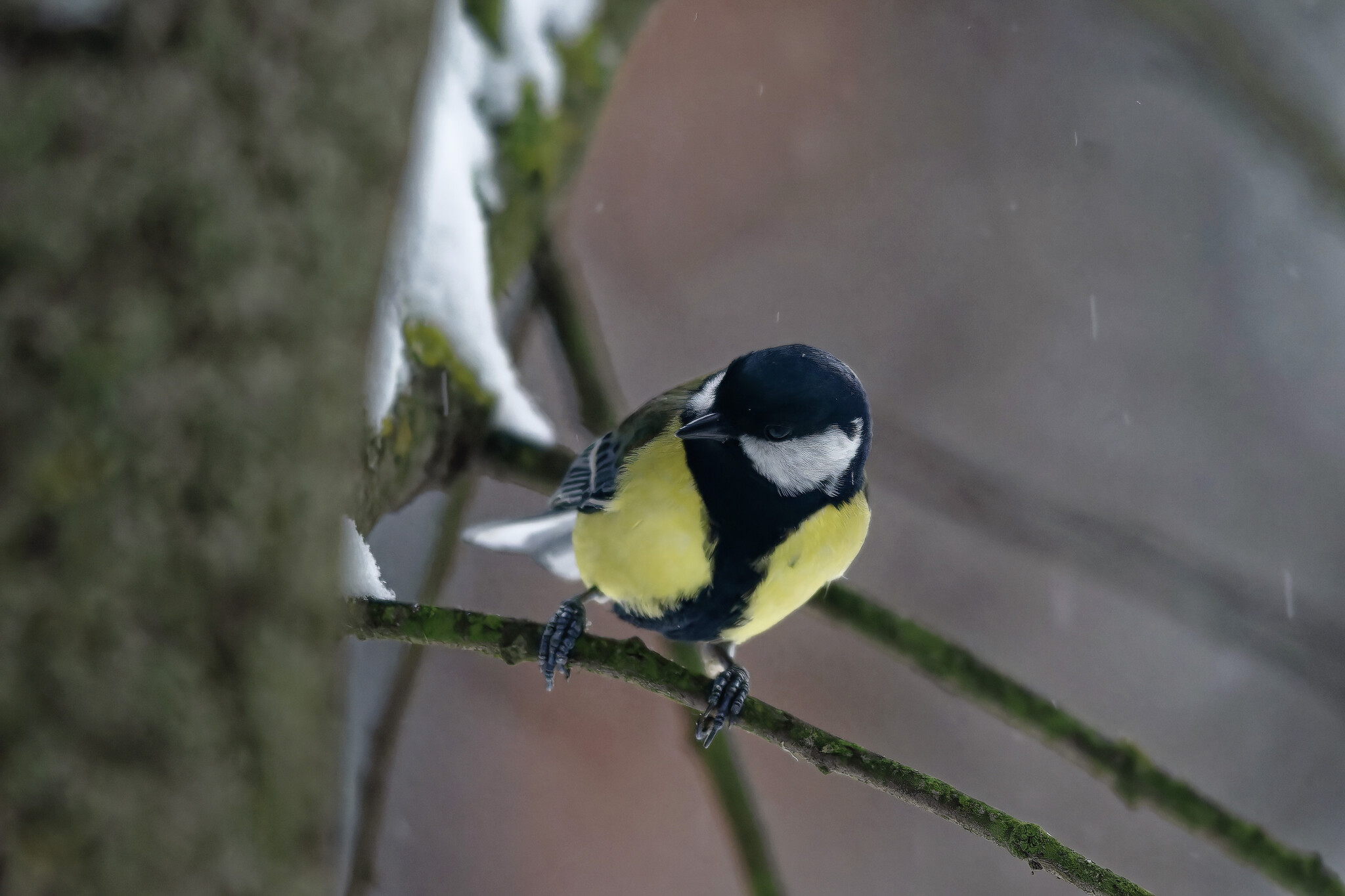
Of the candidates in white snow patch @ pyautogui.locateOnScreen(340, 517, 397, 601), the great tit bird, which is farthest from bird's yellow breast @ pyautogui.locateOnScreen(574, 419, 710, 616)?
white snow patch @ pyautogui.locateOnScreen(340, 517, 397, 601)

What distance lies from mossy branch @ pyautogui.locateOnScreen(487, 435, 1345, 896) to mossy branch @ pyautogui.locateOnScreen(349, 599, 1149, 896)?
1.59ft

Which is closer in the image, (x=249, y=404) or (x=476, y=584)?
(x=249, y=404)

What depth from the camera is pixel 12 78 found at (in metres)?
0.49

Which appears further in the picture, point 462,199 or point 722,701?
point 462,199

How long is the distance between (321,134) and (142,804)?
1.18ft

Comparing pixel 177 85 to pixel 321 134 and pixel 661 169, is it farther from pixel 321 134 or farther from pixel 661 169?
pixel 661 169

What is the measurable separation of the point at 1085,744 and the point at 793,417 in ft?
2.23

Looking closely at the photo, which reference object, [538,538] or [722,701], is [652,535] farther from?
[538,538]

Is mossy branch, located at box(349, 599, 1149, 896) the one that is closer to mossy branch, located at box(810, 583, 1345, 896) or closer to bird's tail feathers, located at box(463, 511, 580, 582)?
mossy branch, located at box(810, 583, 1345, 896)

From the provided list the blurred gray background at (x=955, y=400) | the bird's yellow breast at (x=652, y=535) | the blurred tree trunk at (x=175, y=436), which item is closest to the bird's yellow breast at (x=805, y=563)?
the bird's yellow breast at (x=652, y=535)

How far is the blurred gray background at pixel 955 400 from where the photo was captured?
12.3ft

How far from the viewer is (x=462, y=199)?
179 centimetres

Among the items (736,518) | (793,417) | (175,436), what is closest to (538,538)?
(736,518)

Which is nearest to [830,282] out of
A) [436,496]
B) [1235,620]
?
[1235,620]
